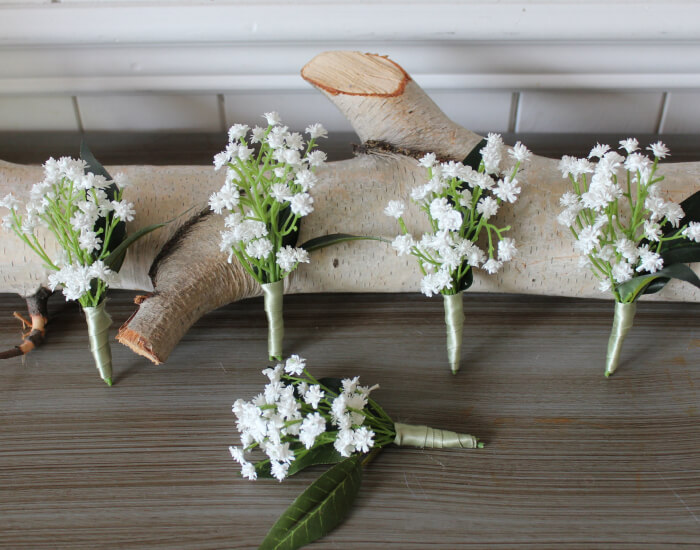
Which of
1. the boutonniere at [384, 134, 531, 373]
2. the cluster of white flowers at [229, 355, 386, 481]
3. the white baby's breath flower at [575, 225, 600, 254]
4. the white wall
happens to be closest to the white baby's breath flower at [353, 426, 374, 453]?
the cluster of white flowers at [229, 355, 386, 481]

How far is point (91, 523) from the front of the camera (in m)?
0.39

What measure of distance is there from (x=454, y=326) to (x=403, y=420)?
0.09m

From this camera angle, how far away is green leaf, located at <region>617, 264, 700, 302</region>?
48cm

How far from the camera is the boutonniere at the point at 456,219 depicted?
0.46 metres

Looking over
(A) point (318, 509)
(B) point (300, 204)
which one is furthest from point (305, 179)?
(A) point (318, 509)

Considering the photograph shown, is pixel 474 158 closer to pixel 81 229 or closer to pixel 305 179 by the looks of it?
pixel 305 179

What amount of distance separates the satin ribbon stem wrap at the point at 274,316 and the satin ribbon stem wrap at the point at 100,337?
0.13 m

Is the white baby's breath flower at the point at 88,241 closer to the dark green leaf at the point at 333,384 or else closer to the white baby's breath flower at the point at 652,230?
the dark green leaf at the point at 333,384

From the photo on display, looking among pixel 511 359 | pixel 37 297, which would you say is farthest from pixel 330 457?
pixel 37 297

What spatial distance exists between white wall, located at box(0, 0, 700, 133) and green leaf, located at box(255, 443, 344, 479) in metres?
0.50

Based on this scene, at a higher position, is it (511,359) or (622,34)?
(622,34)

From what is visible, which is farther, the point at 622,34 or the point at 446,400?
the point at 622,34

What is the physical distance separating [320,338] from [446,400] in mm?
136

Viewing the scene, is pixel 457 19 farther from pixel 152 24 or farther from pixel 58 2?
pixel 58 2
